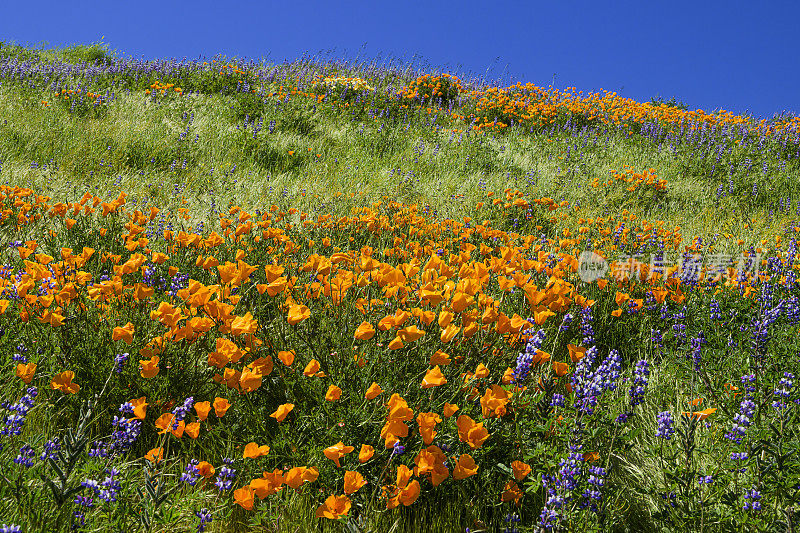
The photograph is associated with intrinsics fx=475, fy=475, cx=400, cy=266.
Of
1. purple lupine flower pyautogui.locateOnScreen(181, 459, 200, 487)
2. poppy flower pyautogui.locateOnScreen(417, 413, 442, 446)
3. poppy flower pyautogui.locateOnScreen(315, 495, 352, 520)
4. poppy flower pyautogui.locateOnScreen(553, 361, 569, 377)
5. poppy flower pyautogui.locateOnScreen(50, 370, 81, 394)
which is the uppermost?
poppy flower pyautogui.locateOnScreen(553, 361, 569, 377)

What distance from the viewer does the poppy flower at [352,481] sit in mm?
1402

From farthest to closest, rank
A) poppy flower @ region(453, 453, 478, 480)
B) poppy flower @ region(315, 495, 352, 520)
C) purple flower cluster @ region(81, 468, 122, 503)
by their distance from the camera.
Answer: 1. poppy flower @ region(453, 453, 478, 480)
2. poppy flower @ region(315, 495, 352, 520)
3. purple flower cluster @ region(81, 468, 122, 503)

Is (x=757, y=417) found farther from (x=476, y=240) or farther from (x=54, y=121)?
(x=54, y=121)

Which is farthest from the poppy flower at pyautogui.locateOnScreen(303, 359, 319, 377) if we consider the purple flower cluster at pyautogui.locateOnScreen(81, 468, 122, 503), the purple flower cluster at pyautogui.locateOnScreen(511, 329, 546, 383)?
the purple flower cluster at pyautogui.locateOnScreen(511, 329, 546, 383)

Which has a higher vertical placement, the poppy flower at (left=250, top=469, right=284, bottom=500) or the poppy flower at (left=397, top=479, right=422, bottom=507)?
the poppy flower at (left=397, top=479, right=422, bottom=507)

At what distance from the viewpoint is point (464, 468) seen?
148cm

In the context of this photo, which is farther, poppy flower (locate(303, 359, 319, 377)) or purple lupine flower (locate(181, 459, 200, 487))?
poppy flower (locate(303, 359, 319, 377))

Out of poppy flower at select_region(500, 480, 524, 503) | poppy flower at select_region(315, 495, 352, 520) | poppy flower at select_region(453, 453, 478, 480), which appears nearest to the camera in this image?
poppy flower at select_region(315, 495, 352, 520)

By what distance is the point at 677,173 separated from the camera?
27.1 feet

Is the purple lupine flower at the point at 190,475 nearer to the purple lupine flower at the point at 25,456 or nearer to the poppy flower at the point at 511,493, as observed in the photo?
the purple lupine flower at the point at 25,456

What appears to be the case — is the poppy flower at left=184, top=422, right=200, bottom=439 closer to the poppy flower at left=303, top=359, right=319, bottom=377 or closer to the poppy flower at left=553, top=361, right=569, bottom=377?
the poppy flower at left=303, top=359, right=319, bottom=377

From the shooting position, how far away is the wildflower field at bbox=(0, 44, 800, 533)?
59.3 inches

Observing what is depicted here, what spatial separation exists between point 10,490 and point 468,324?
1640 mm

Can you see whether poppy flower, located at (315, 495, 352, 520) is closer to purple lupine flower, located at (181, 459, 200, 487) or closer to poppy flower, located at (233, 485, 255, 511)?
poppy flower, located at (233, 485, 255, 511)
